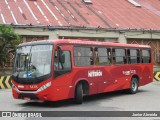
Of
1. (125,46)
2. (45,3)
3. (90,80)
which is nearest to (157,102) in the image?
(90,80)

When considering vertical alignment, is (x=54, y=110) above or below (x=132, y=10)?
below

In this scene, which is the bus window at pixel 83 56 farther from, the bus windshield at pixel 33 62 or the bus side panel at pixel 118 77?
A: the bus side panel at pixel 118 77

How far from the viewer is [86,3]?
36375mm

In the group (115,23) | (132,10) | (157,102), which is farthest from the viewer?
(132,10)

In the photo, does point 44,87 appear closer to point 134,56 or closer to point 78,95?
point 78,95

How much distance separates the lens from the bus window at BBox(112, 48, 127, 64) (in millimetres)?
15976

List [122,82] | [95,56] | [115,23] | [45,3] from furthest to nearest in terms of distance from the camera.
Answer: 1. [45,3]
2. [115,23]
3. [122,82]
4. [95,56]

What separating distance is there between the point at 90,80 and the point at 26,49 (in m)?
3.01

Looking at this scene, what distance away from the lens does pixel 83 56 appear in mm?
13844

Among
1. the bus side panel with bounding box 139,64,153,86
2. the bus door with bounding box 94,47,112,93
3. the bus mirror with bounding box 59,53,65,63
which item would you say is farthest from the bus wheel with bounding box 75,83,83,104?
the bus side panel with bounding box 139,64,153,86

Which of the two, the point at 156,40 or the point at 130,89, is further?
→ the point at 156,40

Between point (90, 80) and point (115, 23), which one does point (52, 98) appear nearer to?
point (90, 80)

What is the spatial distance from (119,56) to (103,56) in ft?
4.93

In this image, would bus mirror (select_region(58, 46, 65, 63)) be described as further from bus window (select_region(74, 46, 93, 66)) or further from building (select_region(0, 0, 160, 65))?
building (select_region(0, 0, 160, 65))
